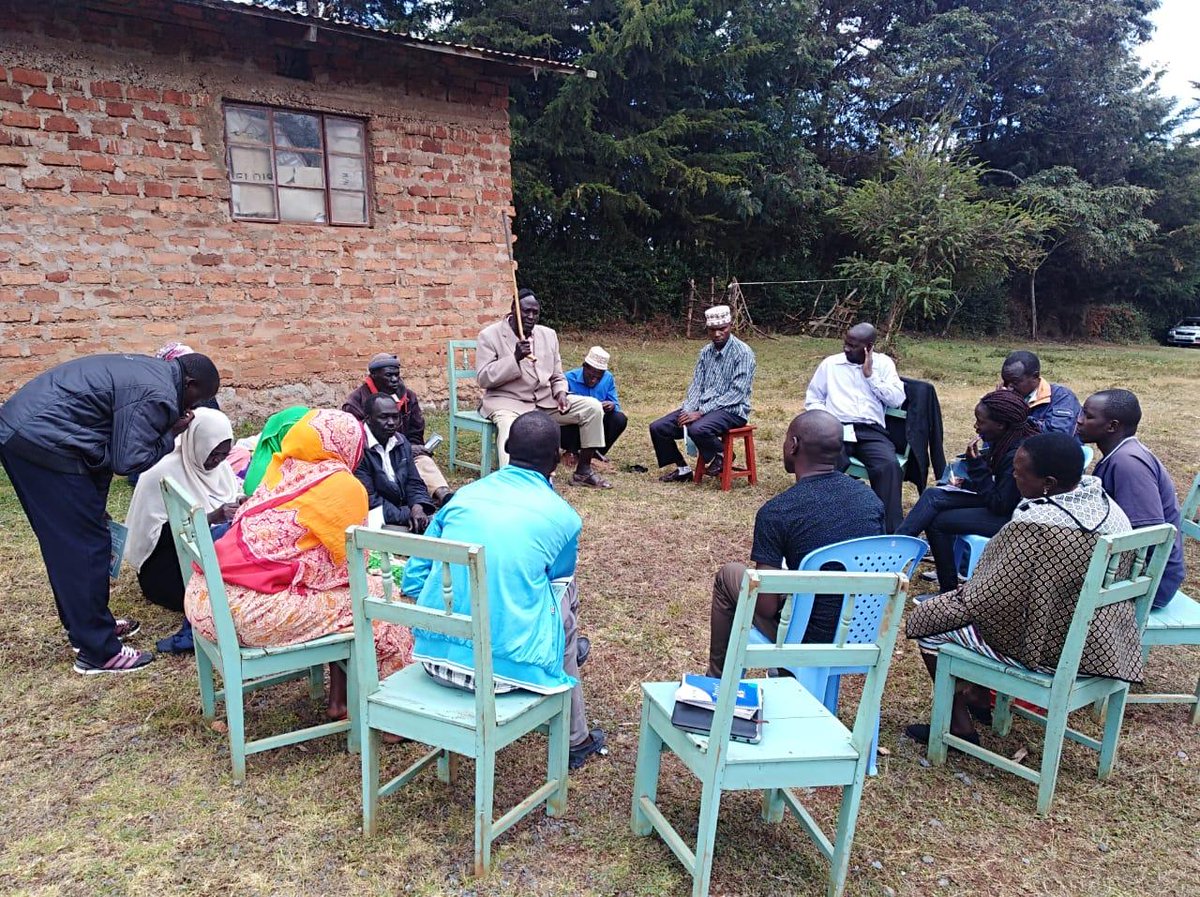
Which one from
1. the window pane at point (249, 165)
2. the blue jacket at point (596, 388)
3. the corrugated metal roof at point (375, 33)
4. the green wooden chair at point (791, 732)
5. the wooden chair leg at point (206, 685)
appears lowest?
the wooden chair leg at point (206, 685)

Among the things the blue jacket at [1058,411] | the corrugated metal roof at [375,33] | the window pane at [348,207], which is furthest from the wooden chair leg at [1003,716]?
the window pane at [348,207]

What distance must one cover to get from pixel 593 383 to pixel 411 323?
8.91 feet

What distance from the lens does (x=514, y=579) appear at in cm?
253

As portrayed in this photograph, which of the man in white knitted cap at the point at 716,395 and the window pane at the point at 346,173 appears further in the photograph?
the window pane at the point at 346,173

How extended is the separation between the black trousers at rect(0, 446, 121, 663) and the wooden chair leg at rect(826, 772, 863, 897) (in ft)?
10.1

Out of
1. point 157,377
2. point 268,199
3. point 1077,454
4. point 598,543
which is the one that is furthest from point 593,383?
point 1077,454

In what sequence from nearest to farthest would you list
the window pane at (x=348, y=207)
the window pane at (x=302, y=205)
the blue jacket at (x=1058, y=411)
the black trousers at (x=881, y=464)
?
the blue jacket at (x=1058, y=411)
the black trousers at (x=881, y=464)
the window pane at (x=302, y=205)
the window pane at (x=348, y=207)

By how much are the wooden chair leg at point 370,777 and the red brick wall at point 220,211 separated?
623 cm

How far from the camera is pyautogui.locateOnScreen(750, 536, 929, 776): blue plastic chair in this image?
8.82 feet

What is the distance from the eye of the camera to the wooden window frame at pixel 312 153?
7859 mm

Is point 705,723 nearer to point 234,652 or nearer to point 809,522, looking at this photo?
Result: point 809,522

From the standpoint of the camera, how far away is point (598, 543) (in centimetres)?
554

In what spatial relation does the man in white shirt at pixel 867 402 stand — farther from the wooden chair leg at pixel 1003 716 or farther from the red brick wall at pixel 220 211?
the red brick wall at pixel 220 211

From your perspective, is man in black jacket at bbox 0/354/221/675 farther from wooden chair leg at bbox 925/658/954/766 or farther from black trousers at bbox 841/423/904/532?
black trousers at bbox 841/423/904/532
